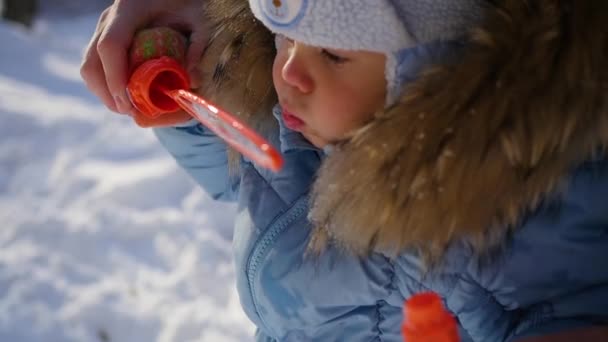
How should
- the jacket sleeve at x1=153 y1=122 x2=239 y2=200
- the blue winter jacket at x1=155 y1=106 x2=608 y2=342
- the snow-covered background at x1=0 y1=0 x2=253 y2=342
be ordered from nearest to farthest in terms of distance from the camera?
the blue winter jacket at x1=155 y1=106 x2=608 y2=342 → the jacket sleeve at x1=153 y1=122 x2=239 y2=200 → the snow-covered background at x1=0 y1=0 x2=253 y2=342

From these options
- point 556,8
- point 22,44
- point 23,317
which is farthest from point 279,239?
point 22,44

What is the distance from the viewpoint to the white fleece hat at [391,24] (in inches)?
30.4

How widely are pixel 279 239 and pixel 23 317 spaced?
86 cm

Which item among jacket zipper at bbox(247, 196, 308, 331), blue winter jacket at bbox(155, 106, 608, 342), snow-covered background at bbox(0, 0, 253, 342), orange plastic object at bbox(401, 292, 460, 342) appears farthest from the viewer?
snow-covered background at bbox(0, 0, 253, 342)

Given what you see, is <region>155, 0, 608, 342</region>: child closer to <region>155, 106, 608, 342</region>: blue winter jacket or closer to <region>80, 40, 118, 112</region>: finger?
<region>155, 106, 608, 342</region>: blue winter jacket

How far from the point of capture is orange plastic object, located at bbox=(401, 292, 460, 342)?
712mm

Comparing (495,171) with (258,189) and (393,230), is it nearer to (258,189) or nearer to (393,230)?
(393,230)

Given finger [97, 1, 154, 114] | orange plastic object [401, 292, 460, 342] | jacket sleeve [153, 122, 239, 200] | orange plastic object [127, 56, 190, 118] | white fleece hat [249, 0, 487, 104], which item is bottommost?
orange plastic object [401, 292, 460, 342]

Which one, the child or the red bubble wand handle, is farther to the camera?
the red bubble wand handle

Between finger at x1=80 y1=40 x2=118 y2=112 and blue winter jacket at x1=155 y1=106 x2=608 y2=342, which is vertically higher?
finger at x1=80 y1=40 x2=118 y2=112

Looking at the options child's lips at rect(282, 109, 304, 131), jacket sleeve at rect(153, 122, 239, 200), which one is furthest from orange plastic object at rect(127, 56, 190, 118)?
child's lips at rect(282, 109, 304, 131)

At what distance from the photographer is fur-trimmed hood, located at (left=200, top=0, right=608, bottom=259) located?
73 centimetres

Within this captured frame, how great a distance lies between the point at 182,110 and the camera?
114cm

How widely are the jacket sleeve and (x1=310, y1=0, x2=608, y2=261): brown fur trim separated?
0.44 metres
